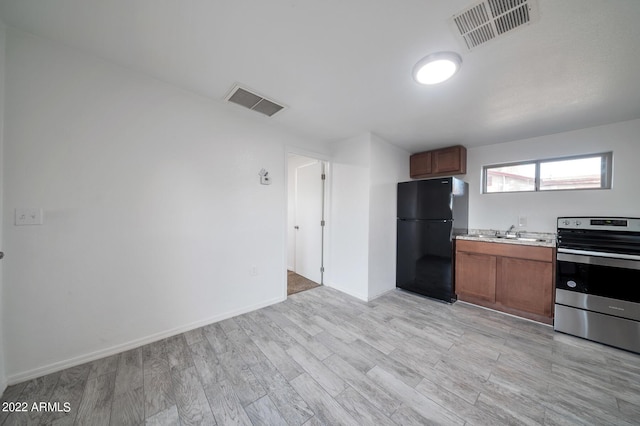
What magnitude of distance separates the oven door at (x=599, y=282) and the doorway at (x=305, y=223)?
297cm

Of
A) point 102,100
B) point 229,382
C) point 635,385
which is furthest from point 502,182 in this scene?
point 102,100

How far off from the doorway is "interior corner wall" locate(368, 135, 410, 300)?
0.92 m

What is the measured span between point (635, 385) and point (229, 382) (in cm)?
304

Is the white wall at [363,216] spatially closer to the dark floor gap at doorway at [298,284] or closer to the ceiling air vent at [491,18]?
the dark floor gap at doorway at [298,284]

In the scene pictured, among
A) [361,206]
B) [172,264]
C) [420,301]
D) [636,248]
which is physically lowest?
[420,301]

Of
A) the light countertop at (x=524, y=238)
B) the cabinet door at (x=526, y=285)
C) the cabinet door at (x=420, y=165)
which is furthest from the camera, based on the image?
the cabinet door at (x=420, y=165)

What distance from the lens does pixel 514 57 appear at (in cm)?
152

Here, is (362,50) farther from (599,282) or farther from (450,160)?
(599,282)

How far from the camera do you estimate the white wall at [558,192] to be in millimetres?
2416

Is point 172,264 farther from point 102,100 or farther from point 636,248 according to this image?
point 636,248

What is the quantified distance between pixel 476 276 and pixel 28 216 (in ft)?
14.9

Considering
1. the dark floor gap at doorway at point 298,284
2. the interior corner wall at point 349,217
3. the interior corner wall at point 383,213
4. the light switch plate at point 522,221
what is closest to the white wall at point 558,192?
the light switch plate at point 522,221

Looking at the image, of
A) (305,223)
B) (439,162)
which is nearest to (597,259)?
(439,162)

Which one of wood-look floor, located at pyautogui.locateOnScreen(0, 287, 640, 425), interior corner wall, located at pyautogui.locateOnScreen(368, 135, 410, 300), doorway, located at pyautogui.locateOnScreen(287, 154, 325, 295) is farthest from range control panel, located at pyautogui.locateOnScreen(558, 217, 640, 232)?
doorway, located at pyautogui.locateOnScreen(287, 154, 325, 295)
